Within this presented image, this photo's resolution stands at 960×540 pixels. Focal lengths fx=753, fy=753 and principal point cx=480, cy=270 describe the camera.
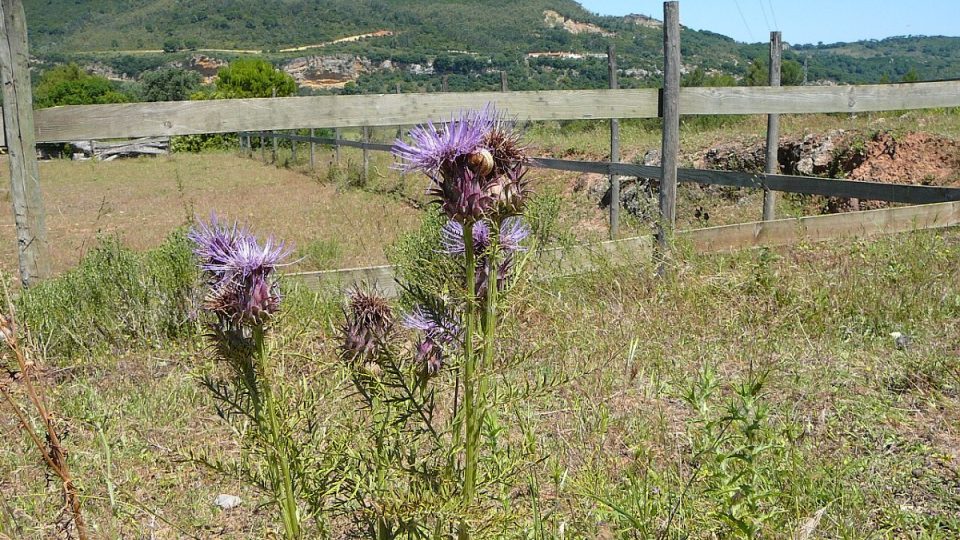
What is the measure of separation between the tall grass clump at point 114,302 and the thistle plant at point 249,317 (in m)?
3.73

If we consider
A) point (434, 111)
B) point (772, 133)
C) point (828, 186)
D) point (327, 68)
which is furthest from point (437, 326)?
point (327, 68)

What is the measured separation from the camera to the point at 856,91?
6.48 m

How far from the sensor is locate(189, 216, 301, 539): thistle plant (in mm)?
1356

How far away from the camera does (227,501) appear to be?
3070mm

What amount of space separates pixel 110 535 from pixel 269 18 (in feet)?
555

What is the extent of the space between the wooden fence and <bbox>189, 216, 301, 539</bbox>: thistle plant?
3.20 m

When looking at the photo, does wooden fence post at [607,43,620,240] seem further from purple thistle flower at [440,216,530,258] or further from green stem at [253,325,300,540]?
green stem at [253,325,300,540]

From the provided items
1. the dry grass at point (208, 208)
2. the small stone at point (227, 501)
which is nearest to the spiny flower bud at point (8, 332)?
the small stone at point (227, 501)

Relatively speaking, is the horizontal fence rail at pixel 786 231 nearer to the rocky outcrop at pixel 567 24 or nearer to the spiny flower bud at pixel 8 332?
the spiny flower bud at pixel 8 332

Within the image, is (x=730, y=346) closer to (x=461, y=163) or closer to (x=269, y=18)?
(x=461, y=163)

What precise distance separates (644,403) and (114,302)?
11.7 ft

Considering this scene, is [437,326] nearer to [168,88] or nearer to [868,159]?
[868,159]

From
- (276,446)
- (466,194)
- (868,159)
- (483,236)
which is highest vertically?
(466,194)

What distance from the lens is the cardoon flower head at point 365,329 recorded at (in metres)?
1.60
